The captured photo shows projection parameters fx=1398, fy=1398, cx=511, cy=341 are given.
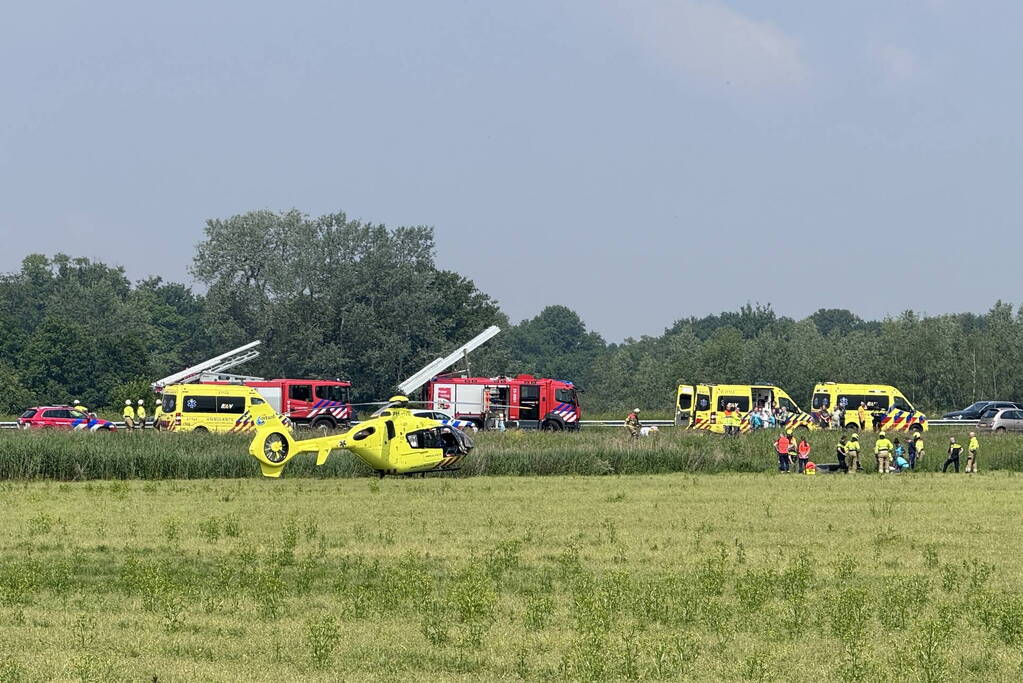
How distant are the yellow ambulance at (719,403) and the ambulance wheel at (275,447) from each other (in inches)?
900

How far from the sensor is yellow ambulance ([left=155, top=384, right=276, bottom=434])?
54.3 m

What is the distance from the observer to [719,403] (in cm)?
5681

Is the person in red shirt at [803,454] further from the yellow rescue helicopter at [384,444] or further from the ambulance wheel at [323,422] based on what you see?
the ambulance wheel at [323,422]

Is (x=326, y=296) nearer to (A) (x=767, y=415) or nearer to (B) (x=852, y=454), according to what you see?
(A) (x=767, y=415)

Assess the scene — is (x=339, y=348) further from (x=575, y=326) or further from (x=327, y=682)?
(x=575, y=326)

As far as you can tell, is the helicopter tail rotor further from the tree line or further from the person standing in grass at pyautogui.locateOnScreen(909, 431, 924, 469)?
the tree line

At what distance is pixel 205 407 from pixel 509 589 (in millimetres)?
38489

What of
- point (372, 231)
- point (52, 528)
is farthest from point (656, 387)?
point (52, 528)

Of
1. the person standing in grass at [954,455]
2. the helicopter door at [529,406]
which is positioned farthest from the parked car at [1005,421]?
the helicopter door at [529,406]

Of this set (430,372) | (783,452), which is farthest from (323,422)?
(783,452)

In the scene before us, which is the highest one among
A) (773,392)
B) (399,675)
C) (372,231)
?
(372,231)

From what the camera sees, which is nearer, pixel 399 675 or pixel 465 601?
pixel 399 675

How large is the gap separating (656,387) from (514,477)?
6621 centimetres

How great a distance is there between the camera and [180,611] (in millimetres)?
16375
